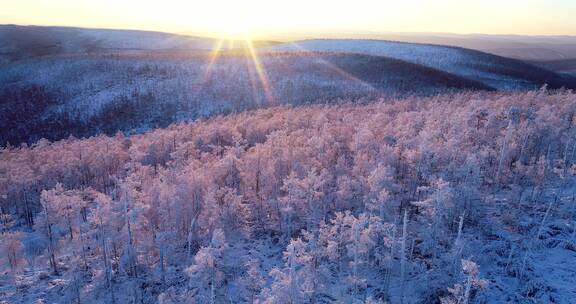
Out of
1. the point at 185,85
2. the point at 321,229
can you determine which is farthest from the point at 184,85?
the point at 321,229

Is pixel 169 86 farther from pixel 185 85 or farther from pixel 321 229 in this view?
pixel 321 229

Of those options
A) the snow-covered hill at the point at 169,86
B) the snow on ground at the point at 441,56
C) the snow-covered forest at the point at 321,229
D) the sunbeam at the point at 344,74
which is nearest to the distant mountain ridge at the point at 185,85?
the snow-covered hill at the point at 169,86

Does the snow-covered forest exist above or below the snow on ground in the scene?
below

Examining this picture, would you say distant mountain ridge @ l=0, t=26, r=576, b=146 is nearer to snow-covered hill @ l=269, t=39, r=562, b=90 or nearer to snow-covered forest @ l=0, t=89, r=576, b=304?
snow-covered hill @ l=269, t=39, r=562, b=90

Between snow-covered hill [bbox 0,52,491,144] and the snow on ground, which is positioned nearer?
snow-covered hill [bbox 0,52,491,144]

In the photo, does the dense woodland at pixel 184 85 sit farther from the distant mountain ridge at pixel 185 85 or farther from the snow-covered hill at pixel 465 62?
the snow-covered hill at pixel 465 62

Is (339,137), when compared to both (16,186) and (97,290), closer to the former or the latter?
(97,290)

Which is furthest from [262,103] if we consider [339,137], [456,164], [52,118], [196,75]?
[456,164]

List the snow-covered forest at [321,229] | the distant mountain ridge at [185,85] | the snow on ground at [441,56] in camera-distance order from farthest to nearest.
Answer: the snow on ground at [441,56], the distant mountain ridge at [185,85], the snow-covered forest at [321,229]

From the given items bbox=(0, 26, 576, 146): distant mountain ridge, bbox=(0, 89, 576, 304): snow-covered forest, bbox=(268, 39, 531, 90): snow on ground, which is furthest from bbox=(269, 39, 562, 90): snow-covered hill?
bbox=(0, 89, 576, 304): snow-covered forest
